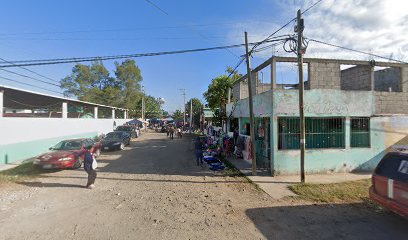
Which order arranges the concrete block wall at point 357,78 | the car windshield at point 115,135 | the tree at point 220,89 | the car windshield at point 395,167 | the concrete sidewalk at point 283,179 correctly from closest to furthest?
the car windshield at point 395,167 < the concrete sidewalk at point 283,179 < the concrete block wall at point 357,78 < the car windshield at point 115,135 < the tree at point 220,89

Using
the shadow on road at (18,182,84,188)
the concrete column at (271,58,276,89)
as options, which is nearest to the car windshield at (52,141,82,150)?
the shadow on road at (18,182,84,188)

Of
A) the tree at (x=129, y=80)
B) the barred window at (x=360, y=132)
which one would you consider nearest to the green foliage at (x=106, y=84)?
the tree at (x=129, y=80)

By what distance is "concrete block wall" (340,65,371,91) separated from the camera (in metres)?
12.0

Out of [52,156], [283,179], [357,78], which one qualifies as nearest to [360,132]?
[357,78]

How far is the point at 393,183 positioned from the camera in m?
5.48

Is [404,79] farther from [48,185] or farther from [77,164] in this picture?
[77,164]

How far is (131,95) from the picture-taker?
55.7 metres

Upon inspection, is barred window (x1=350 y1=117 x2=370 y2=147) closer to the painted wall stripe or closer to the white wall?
the painted wall stripe

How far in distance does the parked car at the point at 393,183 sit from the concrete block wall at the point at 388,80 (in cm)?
861

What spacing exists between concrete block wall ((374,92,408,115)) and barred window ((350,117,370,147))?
2.30 feet

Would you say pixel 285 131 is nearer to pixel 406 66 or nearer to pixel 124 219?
pixel 406 66

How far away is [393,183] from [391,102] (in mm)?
8292

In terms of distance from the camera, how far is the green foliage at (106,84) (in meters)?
51.6

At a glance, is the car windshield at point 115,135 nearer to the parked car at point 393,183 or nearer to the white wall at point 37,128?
the white wall at point 37,128
